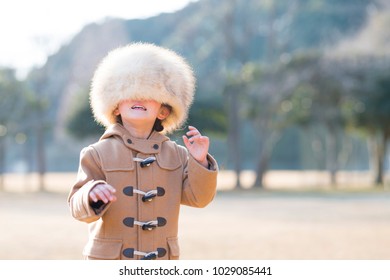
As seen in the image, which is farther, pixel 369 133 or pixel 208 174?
pixel 369 133

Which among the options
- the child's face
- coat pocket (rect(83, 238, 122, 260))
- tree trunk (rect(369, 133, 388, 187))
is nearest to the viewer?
coat pocket (rect(83, 238, 122, 260))

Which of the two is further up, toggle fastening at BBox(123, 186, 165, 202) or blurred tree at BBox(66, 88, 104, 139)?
blurred tree at BBox(66, 88, 104, 139)

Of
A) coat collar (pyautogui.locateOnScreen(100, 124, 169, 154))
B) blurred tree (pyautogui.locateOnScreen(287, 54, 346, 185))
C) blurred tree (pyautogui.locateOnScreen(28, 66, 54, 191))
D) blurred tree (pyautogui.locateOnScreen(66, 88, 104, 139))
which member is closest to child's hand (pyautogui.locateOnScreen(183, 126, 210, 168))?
coat collar (pyautogui.locateOnScreen(100, 124, 169, 154))

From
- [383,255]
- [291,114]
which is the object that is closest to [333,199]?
[291,114]

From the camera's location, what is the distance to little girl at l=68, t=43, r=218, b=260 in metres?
2.73

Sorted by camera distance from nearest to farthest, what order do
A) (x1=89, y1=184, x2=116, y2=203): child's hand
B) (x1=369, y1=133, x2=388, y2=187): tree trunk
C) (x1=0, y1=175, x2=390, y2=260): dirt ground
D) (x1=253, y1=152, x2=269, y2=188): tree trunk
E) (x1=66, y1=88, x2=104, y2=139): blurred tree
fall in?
(x1=89, y1=184, x2=116, y2=203): child's hand
(x1=0, y1=175, x2=390, y2=260): dirt ground
(x1=253, y1=152, x2=269, y2=188): tree trunk
(x1=369, y1=133, x2=388, y2=187): tree trunk
(x1=66, y1=88, x2=104, y2=139): blurred tree

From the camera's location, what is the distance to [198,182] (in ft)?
9.23

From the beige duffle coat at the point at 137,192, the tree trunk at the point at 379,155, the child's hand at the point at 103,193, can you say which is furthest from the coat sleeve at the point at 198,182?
the tree trunk at the point at 379,155

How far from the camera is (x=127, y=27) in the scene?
59.4 meters

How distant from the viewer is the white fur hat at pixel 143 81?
283 cm

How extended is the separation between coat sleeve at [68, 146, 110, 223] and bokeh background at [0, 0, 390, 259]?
25.3 inches

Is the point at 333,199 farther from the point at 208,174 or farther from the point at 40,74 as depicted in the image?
A: the point at 208,174

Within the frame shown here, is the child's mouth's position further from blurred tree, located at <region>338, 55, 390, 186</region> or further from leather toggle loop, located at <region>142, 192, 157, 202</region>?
blurred tree, located at <region>338, 55, 390, 186</region>
